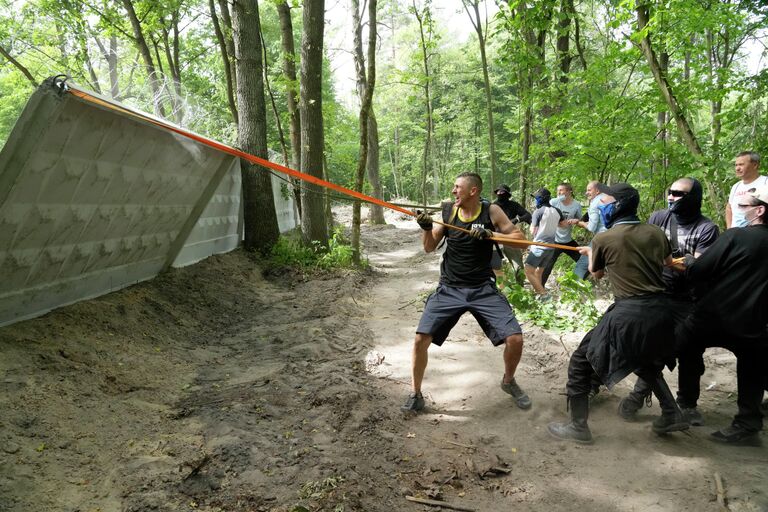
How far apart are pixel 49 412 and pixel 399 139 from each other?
4180 cm

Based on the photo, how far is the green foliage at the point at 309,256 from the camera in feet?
33.0

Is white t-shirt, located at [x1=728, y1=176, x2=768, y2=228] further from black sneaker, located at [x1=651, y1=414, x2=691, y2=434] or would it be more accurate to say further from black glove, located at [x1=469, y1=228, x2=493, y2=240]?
black glove, located at [x1=469, y1=228, x2=493, y2=240]

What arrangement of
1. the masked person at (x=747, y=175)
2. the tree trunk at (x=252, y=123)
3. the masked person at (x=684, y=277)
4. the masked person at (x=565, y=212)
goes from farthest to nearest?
the tree trunk at (x=252, y=123), the masked person at (x=565, y=212), the masked person at (x=747, y=175), the masked person at (x=684, y=277)

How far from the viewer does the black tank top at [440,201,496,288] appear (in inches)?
175

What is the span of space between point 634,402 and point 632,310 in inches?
43.4

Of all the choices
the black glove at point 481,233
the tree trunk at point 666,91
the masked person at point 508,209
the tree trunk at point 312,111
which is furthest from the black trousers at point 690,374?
the tree trunk at point 312,111

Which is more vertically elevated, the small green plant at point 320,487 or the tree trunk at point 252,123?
the tree trunk at point 252,123

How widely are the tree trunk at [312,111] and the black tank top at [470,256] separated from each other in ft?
20.0

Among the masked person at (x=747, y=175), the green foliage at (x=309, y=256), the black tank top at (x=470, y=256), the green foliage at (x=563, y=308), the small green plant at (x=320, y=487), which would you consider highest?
the masked person at (x=747, y=175)

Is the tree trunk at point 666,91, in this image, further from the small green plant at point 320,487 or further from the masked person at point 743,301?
the small green plant at point 320,487

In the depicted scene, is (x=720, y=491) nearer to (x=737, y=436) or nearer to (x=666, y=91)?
(x=737, y=436)

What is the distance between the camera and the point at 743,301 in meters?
3.60

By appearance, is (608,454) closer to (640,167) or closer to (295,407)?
(295,407)

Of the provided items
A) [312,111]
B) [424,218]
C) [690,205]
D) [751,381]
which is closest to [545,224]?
[690,205]
